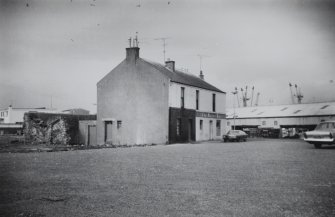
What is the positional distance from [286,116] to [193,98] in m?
32.6

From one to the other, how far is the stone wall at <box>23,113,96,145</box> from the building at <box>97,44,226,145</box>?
3.09 m

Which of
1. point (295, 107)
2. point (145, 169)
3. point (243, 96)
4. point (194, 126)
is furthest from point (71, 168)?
point (243, 96)

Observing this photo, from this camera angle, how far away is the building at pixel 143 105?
31.1m

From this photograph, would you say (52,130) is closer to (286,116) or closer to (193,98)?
(193,98)

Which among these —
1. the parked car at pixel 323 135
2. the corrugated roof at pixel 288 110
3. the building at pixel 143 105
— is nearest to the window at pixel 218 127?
the building at pixel 143 105

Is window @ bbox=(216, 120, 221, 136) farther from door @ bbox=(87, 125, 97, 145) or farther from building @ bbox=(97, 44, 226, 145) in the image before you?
door @ bbox=(87, 125, 97, 145)

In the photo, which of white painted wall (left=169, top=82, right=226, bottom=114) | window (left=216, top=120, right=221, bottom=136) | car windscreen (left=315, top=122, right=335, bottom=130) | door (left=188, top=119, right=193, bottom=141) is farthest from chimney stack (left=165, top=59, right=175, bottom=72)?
car windscreen (left=315, top=122, right=335, bottom=130)

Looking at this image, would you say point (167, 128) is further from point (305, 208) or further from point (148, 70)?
point (305, 208)

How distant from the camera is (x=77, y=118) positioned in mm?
36656

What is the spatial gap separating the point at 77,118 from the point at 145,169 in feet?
87.6

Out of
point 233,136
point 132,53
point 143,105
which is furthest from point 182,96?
point 233,136

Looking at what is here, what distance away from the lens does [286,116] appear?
61.6 metres

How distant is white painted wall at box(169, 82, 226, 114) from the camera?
31.6 metres

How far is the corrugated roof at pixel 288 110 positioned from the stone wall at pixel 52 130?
135 feet
